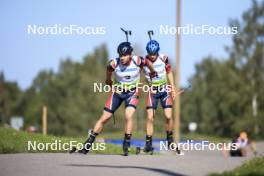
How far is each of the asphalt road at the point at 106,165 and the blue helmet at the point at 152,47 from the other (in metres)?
2.20

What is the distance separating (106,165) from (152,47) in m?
3.20

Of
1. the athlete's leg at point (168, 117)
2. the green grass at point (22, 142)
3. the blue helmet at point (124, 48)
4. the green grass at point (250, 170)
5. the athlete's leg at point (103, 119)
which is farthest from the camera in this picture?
the green grass at point (22, 142)

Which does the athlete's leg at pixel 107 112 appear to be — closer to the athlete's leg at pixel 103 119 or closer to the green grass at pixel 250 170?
the athlete's leg at pixel 103 119

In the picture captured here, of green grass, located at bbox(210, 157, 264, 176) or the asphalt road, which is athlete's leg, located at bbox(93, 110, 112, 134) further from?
green grass, located at bbox(210, 157, 264, 176)

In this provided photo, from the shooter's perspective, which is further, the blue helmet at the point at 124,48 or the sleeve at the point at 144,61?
the sleeve at the point at 144,61

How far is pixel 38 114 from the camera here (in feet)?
389

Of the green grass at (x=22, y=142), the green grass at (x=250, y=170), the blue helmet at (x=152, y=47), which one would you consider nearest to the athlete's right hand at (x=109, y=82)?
the blue helmet at (x=152, y=47)

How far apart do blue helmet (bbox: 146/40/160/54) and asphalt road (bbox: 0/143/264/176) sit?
220cm

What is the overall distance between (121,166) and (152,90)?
3219 mm

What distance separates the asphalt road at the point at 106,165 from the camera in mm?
11594

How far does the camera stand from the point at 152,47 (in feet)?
49.2

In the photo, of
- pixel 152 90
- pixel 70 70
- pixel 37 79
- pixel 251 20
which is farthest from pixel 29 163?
pixel 37 79

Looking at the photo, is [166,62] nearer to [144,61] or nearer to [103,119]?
[144,61]

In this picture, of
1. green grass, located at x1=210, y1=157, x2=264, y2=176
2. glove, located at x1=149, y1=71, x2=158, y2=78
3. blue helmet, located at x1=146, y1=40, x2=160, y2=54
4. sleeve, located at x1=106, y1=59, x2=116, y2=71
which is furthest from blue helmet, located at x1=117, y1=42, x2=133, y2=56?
green grass, located at x1=210, y1=157, x2=264, y2=176
